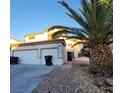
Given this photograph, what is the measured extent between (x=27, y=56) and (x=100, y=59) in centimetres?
1114

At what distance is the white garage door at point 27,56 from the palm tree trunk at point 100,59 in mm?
9646

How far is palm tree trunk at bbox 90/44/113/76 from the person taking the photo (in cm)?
1041

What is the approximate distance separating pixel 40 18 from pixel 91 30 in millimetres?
8285

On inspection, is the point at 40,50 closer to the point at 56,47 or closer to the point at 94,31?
the point at 56,47

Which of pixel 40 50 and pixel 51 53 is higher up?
pixel 40 50

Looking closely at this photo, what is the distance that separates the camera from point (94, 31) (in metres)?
10.9

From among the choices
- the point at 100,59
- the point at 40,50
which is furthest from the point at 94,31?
the point at 40,50

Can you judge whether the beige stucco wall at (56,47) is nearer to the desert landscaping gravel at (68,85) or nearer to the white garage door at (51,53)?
the white garage door at (51,53)

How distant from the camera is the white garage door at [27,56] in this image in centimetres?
1991

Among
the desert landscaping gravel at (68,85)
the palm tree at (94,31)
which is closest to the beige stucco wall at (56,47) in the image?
the palm tree at (94,31)

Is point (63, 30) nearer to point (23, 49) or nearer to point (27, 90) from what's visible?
point (27, 90)

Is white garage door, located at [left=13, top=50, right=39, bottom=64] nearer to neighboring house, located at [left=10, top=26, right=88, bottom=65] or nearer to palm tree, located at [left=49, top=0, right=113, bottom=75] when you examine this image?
neighboring house, located at [left=10, top=26, right=88, bottom=65]

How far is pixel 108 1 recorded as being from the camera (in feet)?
17.9
